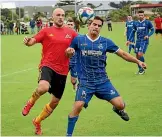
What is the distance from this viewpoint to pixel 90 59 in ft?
27.0

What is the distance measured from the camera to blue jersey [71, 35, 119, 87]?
8.23 meters

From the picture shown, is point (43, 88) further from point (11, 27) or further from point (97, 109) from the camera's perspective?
point (11, 27)

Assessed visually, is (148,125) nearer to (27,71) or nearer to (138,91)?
(138,91)

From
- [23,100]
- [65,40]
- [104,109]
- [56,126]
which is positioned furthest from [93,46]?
[23,100]

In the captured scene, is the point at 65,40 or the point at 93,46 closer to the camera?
the point at 93,46

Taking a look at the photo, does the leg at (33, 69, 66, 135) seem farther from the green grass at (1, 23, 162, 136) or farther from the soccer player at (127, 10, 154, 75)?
the soccer player at (127, 10, 154, 75)

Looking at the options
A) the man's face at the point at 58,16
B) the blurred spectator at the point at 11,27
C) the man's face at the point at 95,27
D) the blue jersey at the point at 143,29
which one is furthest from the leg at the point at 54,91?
the blurred spectator at the point at 11,27

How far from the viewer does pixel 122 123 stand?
31.6ft

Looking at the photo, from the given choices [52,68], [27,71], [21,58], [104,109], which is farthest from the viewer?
[21,58]

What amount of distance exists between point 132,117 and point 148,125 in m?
0.88

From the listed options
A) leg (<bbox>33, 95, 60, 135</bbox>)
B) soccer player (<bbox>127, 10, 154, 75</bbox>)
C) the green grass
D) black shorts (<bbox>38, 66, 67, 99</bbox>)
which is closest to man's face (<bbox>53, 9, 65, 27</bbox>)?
black shorts (<bbox>38, 66, 67, 99</bbox>)

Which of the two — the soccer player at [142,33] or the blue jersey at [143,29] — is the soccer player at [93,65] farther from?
the blue jersey at [143,29]

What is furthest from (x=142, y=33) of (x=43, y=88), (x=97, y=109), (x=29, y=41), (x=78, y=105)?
(x=78, y=105)

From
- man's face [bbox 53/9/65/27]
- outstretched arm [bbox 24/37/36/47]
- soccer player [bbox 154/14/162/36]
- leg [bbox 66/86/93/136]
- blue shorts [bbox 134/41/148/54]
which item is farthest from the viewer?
soccer player [bbox 154/14/162/36]
